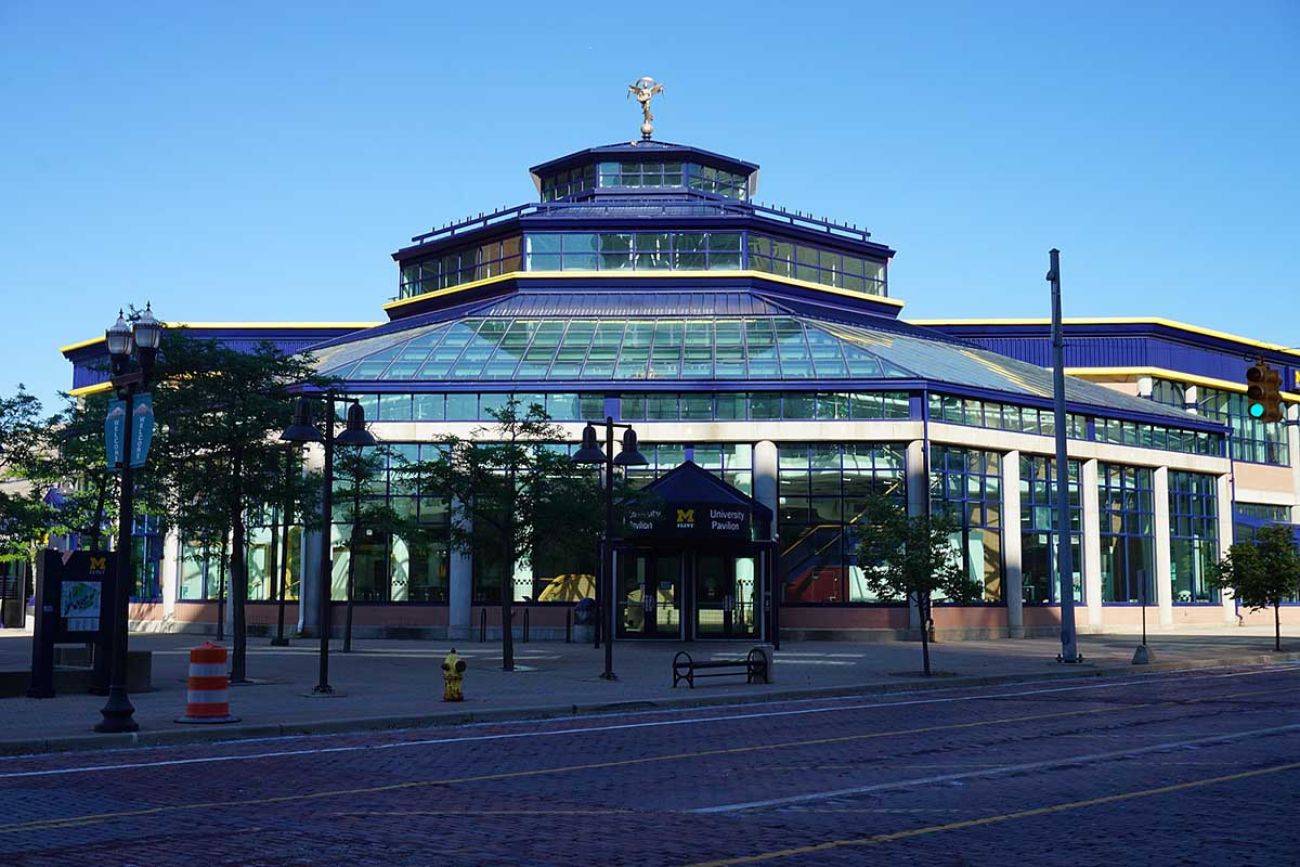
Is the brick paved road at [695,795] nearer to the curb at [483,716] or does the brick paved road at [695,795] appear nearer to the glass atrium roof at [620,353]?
the curb at [483,716]

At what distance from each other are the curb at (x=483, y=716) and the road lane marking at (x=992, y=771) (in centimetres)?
864

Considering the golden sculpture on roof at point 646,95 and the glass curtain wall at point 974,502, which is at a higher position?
the golden sculpture on roof at point 646,95

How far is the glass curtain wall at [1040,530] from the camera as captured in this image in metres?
48.7

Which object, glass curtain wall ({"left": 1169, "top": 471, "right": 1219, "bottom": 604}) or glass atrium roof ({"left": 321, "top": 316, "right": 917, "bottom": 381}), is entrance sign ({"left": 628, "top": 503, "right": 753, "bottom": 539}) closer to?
glass atrium roof ({"left": 321, "top": 316, "right": 917, "bottom": 381})

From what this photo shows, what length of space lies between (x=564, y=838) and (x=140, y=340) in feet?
39.6

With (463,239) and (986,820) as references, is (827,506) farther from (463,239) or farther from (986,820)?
(986,820)

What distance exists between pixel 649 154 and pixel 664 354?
1524cm

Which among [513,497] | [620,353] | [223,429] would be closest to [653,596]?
[620,353]

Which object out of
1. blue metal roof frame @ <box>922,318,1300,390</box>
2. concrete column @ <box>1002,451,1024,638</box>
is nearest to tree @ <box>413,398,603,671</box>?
concrete column @ <box>1002,451,1024,638</box>

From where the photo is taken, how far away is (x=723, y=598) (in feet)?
139

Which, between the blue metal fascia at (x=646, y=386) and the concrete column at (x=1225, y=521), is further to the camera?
the concrete column at (x=1225, y=521)

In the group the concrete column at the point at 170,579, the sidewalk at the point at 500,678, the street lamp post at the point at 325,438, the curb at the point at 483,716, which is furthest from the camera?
the concrete column at the point at 170,579

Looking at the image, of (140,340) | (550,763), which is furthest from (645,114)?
(550,763)

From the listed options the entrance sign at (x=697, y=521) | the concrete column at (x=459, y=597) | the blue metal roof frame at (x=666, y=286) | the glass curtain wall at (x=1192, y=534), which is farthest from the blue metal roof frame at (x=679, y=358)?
the entrance sign at (x=697, y=521)
